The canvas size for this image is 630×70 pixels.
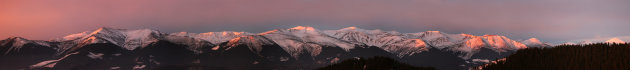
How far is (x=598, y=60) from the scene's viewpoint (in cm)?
2867

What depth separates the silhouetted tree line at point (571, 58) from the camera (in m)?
27.9

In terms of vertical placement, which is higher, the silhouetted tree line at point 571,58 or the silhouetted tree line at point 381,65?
the silhouetted tree line at point 571,58

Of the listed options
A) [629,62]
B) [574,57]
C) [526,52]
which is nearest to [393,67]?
[526,52]

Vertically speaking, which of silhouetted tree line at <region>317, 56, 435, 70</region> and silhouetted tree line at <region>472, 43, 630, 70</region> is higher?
silhouetted tree line at <region>472, 43, 630, 70</region>

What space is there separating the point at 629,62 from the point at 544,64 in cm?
581

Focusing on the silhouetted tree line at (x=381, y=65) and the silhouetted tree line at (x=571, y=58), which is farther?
the silhouetted tree line at (x=381, y=65)

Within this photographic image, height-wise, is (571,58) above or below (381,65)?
above

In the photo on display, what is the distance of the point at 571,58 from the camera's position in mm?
30312

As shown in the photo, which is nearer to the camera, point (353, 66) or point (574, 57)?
point (574, 57)

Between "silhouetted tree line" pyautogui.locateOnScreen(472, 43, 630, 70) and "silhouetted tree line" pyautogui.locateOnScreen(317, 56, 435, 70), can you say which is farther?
"silhouetted tree line" pyautogui.locateOnScreen(317, 56, 435, 70)

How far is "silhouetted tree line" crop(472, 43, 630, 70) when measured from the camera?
91.7ft

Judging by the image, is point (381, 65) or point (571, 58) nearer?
point (571, 58)

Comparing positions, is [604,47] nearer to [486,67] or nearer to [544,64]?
[544,64]

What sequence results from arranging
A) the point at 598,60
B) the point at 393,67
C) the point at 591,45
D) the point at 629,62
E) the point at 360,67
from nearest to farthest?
the point at 629,62 → the point at 598,60 → the point at 591,45 → the point at 393,67 → the point at 360,67
